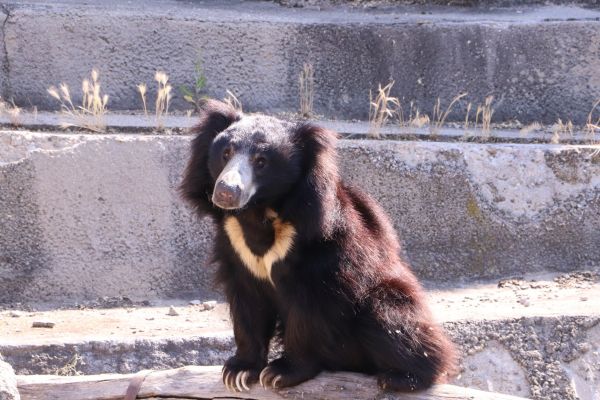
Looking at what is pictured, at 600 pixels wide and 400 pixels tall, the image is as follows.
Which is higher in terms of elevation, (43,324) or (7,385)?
(7,385)

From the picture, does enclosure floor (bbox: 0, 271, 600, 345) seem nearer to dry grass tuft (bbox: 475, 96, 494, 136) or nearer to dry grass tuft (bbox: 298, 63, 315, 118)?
dry grass tuft (bbox: 475, 96, 494, 136)

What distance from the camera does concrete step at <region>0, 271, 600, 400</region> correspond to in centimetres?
487

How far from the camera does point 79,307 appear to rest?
5.64 metres

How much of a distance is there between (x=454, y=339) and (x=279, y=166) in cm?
182

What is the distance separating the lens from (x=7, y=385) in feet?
11.1

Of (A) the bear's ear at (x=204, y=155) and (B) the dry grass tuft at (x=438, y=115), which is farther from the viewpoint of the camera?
(B) the dry grass tuft at (x=438, y=115)

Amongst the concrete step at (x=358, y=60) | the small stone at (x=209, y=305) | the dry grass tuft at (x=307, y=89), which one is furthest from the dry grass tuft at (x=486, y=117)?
the small stone at (x=209, y=305)

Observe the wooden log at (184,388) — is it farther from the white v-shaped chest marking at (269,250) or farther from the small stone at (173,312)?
the small stone at (173,312)

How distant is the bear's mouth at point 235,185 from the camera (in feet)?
11.6

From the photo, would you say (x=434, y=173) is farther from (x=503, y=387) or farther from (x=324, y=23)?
(x=324, y=23)

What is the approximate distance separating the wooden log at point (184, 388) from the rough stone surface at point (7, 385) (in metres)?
0.24

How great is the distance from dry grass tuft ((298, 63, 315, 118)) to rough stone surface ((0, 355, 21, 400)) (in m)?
4.27

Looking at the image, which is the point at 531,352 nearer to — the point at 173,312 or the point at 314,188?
the point at 173,312

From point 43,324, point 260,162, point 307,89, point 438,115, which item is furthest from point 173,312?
point 438,115
